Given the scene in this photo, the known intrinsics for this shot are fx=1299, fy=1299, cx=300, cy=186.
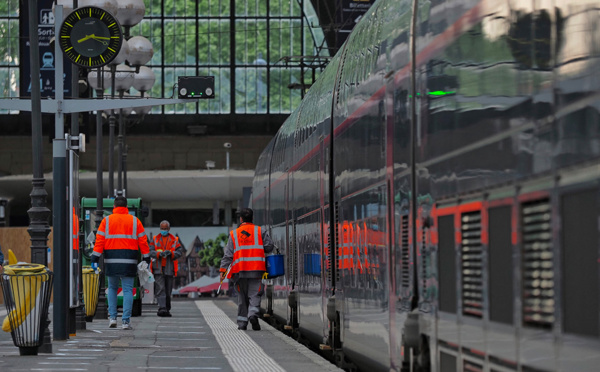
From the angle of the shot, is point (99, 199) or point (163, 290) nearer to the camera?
point (163, 290)

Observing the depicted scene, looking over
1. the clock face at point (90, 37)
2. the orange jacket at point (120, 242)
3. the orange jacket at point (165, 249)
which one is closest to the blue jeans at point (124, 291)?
the orange jacket at point (120, 242)

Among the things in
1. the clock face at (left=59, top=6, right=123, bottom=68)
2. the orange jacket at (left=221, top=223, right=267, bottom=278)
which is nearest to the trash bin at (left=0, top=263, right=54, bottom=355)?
the clock face at (left=59, top=6, right=123, bottom=68)

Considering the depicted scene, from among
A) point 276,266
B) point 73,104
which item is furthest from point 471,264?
point 276,266

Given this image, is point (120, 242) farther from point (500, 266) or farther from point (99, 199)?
point (500, 266)

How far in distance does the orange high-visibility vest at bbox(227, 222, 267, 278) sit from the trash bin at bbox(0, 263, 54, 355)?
4807mm

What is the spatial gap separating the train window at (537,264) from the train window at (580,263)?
0.52ft

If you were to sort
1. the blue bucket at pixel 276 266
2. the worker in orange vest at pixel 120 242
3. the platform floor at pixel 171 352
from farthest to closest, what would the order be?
the worker in orange vest at pixel 120 242, the blue bucket at pixel 276 266, the platform floor at pixel 171 352

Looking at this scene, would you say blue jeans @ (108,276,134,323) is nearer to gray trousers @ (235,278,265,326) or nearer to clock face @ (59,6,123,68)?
gray trousers @ (235,278,265,326)

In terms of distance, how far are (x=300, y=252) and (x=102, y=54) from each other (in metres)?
3.56

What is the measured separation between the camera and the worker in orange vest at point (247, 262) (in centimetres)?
1775

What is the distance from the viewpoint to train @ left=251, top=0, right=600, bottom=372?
461cm

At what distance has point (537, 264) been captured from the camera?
499cm

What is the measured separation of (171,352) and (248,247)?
4.06 meters

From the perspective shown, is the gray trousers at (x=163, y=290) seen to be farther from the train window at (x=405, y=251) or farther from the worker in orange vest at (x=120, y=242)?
the train window at (x=405, y=251)
